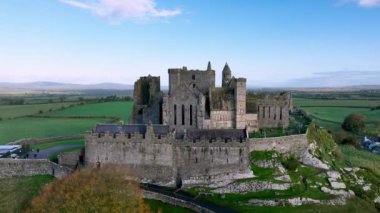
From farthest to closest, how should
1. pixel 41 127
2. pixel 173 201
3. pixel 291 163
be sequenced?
pixel 41 127
pixel 291 163
pixel 173 201

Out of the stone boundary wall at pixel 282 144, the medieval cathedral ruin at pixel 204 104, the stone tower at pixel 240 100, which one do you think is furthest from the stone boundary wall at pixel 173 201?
the stone tower at pixel 240 100

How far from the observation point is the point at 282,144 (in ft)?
172

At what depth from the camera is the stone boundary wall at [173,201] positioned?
4214 centimetres

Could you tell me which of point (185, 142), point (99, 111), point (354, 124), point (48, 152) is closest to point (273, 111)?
point (185, 142)

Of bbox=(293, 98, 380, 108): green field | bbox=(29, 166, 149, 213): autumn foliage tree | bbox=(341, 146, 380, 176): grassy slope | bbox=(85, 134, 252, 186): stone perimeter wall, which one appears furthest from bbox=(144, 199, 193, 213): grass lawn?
bbox=(293, 98, 380, 108): green field

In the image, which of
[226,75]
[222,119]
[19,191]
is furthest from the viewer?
[226,75]

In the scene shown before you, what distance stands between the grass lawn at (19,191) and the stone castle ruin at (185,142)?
251 inches

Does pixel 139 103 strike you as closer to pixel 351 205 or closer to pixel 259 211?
pixel 259 211

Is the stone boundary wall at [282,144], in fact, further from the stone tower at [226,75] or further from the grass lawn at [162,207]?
the stone tower at [226,75]

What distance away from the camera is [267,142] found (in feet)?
168

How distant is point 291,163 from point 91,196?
1028 inches

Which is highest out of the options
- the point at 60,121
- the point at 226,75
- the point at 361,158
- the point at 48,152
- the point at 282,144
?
the point at 226,75

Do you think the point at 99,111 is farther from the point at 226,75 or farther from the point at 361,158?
the point at 361,158

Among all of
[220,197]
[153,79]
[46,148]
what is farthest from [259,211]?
[46,148]
